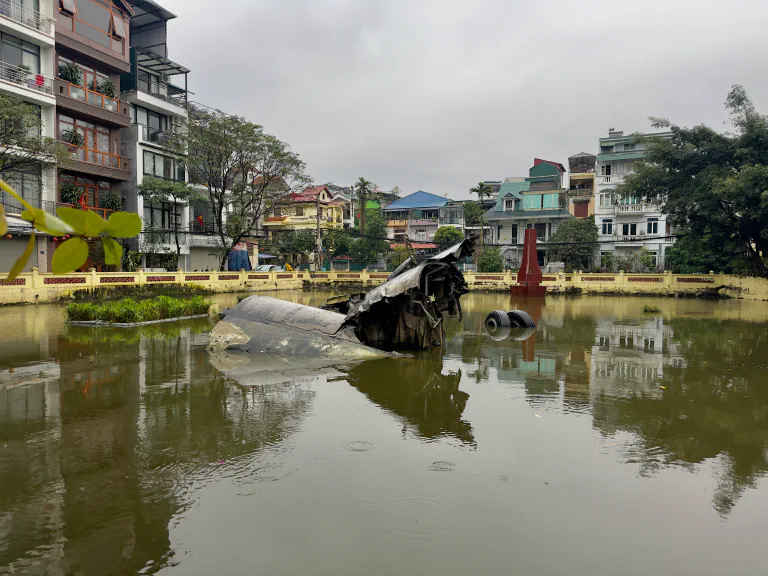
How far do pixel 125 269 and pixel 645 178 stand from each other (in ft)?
99.9

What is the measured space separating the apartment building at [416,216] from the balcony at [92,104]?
1181 inches

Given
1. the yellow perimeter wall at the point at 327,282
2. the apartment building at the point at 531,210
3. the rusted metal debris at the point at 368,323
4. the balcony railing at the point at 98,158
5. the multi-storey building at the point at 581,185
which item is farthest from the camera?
the multi-storey building at the point at 581,185

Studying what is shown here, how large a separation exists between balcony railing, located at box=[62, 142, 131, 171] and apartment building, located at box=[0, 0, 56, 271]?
1286mm

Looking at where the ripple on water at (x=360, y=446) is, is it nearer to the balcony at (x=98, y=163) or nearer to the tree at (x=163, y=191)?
the balcony at (x=98, y=163)

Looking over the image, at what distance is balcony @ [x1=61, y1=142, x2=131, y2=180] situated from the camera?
27.5 m

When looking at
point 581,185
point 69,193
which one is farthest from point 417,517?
point 581,185

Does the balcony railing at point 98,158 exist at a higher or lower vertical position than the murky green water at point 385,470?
higher

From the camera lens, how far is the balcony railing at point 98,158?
2769cm

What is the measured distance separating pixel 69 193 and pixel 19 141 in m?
6.24

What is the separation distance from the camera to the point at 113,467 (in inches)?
221

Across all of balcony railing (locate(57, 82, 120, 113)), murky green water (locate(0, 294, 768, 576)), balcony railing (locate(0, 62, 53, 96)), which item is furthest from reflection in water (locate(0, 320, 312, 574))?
balcony railing (locate(57, 82, 120, 113))

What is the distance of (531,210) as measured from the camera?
153ft

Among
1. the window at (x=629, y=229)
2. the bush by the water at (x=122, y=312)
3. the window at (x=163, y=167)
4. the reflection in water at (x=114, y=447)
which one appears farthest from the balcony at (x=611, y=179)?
the reflection in water at (x=114, y=447)

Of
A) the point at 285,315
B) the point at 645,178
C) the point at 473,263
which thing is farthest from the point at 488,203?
the point at 285,315
